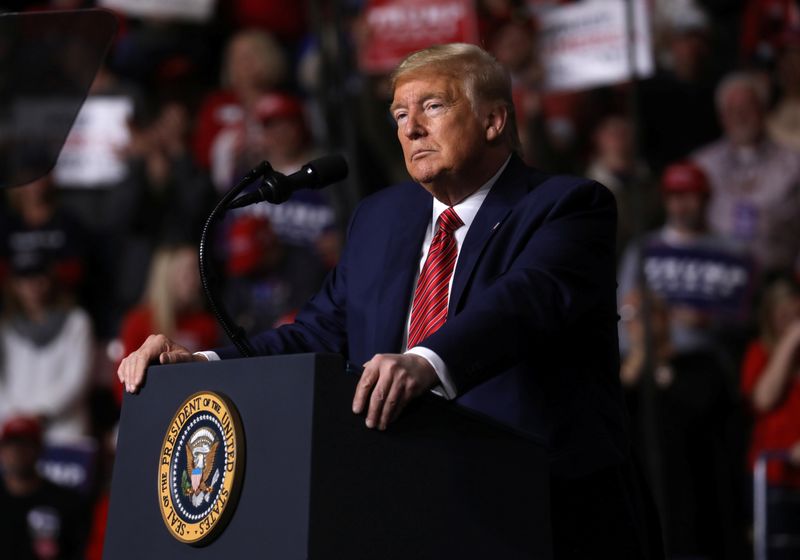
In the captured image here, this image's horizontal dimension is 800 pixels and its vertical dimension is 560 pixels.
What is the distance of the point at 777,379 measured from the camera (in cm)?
561

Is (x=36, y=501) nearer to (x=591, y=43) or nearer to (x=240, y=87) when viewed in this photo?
(x=240, y=87)

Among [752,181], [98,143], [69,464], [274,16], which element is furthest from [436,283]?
[274,16]

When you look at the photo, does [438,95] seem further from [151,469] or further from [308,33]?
[308,33]

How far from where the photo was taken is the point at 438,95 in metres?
2.44

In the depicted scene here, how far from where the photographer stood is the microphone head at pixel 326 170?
2.39 meters

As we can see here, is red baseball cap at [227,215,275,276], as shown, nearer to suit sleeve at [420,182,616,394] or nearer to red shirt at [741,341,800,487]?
red shirt at [741,341,800,487]

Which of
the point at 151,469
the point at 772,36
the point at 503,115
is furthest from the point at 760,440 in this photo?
the point at 151,469

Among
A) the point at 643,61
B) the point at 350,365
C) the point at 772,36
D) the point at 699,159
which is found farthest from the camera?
the point at 772,36

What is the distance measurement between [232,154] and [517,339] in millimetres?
5234

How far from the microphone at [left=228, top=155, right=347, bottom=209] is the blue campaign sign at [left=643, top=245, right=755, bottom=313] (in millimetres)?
3610

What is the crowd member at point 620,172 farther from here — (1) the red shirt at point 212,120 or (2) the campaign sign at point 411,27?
(1) the red shirt at point 212,120

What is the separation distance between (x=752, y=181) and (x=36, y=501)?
12.8 ft

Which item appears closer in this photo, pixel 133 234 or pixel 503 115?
pixel 503 115

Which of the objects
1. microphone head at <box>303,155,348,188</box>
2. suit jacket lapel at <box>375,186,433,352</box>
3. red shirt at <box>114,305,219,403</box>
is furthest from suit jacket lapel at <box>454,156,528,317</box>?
red shirt at <box>114,305,219,403</box>
